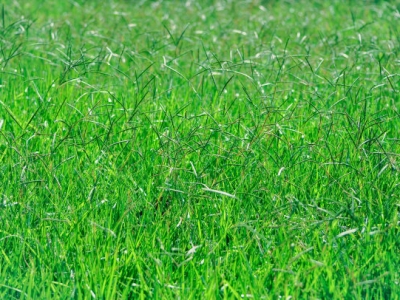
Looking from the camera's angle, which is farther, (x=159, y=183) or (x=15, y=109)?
(x=15, y=109)

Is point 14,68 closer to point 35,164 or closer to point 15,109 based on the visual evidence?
point 15,109

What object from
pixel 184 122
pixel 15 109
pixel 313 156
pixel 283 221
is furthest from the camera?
pixel 15 109

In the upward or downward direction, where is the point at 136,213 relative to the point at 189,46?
upward

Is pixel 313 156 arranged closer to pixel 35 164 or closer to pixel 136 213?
pixel 136 213

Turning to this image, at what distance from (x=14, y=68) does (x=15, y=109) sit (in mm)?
918

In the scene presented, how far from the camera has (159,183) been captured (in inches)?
102

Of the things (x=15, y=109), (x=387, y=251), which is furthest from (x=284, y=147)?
(x=15, y=109)

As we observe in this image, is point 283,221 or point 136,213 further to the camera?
point 136,213

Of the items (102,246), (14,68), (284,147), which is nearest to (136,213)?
(102,246)

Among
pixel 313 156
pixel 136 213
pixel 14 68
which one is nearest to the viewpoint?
pixel 136 213

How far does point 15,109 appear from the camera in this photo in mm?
3387

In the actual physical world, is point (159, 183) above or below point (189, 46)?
above

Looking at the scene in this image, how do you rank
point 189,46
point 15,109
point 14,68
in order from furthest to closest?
point 189,46, point 14,68, point 15,109

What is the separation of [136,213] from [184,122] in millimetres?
753
